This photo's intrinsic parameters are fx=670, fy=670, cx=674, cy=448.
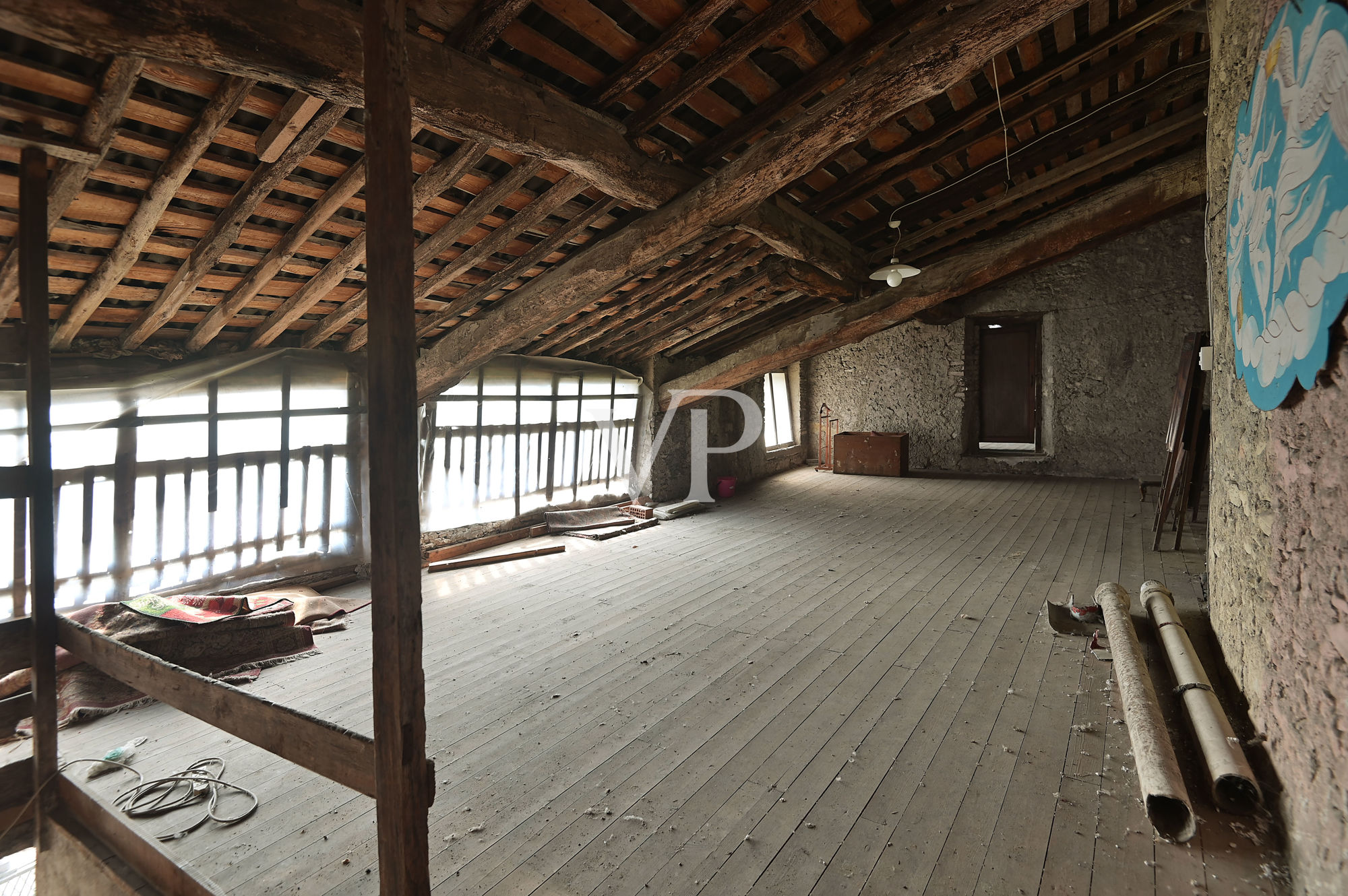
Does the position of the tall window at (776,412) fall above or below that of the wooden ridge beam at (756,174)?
below

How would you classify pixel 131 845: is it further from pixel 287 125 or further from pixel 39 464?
pixel 287 125

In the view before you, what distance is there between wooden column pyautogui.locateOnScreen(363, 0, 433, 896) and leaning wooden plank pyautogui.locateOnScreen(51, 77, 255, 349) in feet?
4.27

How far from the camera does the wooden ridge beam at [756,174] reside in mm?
3068

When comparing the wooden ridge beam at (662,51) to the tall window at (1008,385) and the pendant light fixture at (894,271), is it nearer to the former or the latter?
the pendant light fixture at (894,271)

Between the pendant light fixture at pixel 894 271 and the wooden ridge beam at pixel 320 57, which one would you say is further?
the pendant light fixture at pixel 894 271

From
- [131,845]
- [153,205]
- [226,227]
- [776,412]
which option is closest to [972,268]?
[776,412]

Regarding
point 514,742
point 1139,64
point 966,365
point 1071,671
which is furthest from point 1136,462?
point 514,742

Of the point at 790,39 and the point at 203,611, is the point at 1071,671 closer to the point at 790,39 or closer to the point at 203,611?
the point at 790,39

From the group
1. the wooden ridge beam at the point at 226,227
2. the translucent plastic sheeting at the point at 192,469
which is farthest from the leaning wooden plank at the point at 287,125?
the translucent plastic sheeting at the point at 192,469

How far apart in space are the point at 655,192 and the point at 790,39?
1068 mm

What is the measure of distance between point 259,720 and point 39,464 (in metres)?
1.58

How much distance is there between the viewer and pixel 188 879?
187 cm

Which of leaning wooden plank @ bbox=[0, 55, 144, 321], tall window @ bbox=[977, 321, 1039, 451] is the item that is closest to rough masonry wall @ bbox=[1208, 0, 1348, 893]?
leaning wooden plank @ bbox=[0, 55, 144, 321]

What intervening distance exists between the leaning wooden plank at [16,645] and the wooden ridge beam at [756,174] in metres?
2.99
